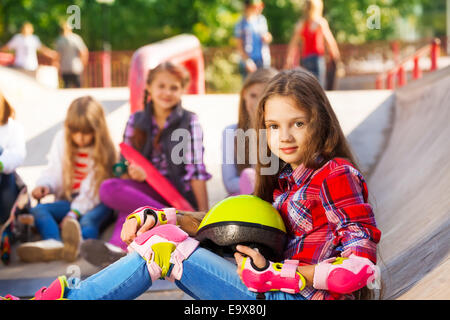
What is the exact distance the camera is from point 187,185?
473cm

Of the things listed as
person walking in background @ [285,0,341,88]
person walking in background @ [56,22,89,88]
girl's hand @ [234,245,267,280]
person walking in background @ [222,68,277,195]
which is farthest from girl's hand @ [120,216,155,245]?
person walking in background @ [56,22,89,88]

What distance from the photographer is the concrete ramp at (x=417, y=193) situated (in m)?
2.88

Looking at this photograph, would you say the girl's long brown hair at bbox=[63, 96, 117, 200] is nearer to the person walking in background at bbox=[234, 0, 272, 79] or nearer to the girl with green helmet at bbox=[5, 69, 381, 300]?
the girl with green helmet at bbox=[5, 69, 381, 300]

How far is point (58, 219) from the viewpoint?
198 inches

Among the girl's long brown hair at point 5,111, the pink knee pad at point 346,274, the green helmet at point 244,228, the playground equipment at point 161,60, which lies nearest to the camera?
the pink knee pad at point 346,274

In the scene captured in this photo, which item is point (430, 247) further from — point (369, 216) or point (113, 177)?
point (113, 177)

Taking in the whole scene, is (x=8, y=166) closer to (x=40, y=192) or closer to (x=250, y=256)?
(x=40, y=192)

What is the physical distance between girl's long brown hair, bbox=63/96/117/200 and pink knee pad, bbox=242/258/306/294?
2.93 metres

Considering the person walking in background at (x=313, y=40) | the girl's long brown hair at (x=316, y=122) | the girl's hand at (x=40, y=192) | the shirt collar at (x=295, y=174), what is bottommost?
the girl's hand at (x=40, y=192)

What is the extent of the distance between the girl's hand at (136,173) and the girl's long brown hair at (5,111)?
107 centimetres

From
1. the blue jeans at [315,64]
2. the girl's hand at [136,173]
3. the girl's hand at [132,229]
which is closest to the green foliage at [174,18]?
the blue jeans at [315,64]

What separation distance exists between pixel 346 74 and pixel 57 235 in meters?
17.8

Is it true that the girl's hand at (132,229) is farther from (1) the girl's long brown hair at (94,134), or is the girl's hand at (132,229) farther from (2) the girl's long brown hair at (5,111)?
(2) the girl's long brown hair at (5,111)

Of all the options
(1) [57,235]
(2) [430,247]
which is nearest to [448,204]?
(2) [430,247]
